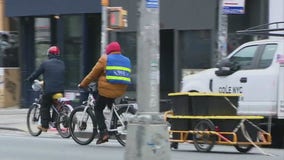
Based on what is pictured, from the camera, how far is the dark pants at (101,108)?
11.4m

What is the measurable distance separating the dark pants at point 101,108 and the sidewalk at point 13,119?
4884mm

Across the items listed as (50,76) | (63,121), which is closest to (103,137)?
(63,121)

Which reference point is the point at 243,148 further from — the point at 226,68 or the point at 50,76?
the point at 50,76

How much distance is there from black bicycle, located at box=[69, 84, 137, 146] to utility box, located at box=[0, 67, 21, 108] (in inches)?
372

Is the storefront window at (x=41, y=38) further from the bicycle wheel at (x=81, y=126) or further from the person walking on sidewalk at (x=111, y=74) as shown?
the person walking on sidewalk at (x=111, y=74)

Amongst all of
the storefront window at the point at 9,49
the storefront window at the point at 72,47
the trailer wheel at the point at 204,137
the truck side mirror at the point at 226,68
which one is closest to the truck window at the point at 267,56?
the truck side mirror at the point at 226,68

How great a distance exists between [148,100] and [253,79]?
6.20 meters

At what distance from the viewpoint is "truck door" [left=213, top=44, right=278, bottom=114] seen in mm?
12508

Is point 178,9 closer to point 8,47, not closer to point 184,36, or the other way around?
point 184,36

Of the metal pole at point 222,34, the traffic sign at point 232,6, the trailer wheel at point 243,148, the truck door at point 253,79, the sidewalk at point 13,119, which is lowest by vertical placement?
the sidewalk at point 13,119

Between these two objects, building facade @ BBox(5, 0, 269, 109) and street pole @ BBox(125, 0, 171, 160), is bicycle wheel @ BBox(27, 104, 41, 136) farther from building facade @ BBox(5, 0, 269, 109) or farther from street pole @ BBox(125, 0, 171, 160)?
street pole @ BBox(125, 0, 171, 160)

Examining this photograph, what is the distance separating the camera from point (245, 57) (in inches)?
522

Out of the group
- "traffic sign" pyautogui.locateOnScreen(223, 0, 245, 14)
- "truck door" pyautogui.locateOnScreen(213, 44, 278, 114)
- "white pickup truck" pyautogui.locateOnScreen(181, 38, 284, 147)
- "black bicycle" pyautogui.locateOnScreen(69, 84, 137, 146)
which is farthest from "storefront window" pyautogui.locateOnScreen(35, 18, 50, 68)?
"black bicycle" pyautogui.locateOnScreen(69, 84, 137, 146)

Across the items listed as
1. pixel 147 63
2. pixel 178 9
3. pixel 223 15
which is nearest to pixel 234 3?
pixel 223 15
